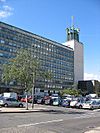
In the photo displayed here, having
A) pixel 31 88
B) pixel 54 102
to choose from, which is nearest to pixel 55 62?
pixel 54 102

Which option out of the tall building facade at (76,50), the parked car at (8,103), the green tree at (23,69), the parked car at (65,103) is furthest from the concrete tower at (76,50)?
the green tree at (23,69)

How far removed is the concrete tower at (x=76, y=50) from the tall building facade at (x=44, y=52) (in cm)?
448

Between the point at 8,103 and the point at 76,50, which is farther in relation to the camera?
the point at 76,50

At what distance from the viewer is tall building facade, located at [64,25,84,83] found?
161375 millimetres

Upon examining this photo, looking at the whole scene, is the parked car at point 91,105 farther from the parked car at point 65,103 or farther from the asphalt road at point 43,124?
the asphalt road at point 43,124

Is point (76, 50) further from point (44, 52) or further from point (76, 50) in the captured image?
point (44, 52)

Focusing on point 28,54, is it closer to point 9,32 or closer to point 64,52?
point 9,32

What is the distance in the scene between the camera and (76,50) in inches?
6378

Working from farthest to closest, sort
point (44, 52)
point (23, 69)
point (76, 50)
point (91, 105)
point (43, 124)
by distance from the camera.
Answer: point (76, 50) → point (44, 52) → point (91, 105) → point (23, 69) → point (43, 124)

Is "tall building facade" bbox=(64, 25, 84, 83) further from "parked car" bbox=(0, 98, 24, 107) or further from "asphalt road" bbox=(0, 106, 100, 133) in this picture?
"asphalt road" bbox=(0, 106, 100, 133)

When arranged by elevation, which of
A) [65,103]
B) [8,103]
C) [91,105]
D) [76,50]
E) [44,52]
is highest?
[76,50]

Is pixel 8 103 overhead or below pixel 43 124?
overhead

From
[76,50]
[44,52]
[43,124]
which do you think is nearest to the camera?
[43,124]

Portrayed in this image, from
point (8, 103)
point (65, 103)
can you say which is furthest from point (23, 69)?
point (65, 103)
